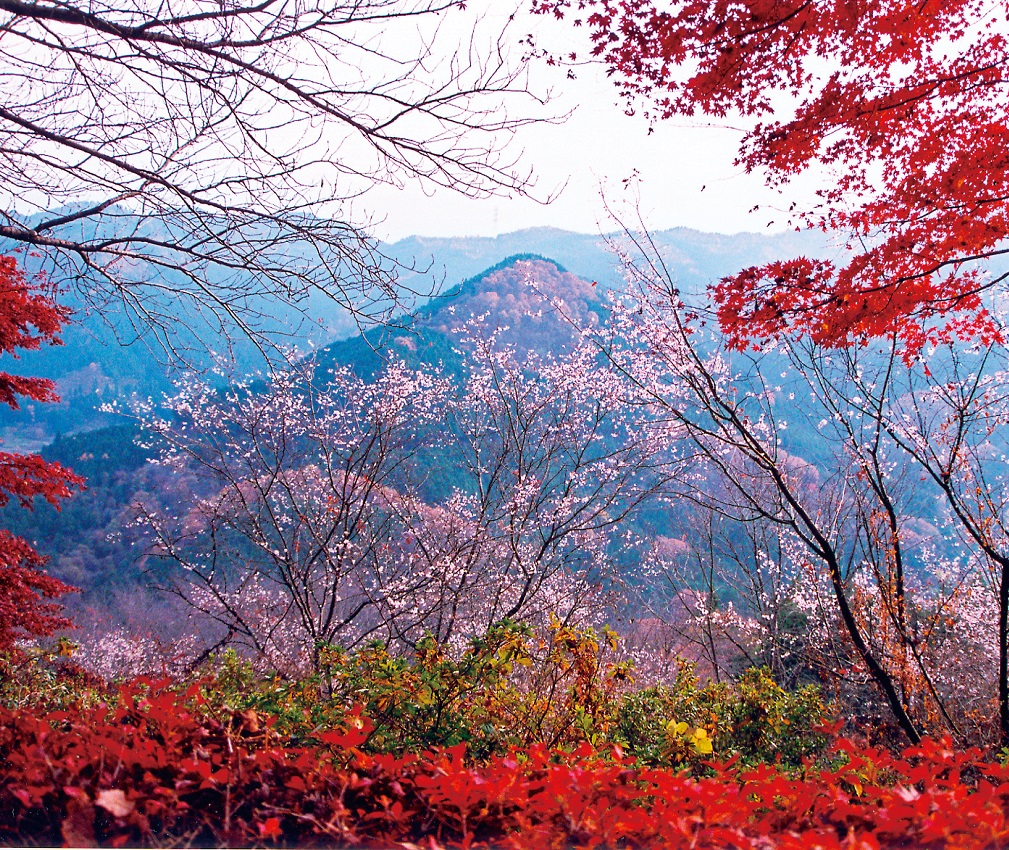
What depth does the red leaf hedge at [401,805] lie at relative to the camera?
1363mm

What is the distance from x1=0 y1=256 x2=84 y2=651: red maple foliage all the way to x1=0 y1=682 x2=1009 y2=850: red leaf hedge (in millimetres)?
4019

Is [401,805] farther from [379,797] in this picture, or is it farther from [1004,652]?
[1004,652]

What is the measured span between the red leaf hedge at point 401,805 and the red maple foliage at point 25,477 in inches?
158

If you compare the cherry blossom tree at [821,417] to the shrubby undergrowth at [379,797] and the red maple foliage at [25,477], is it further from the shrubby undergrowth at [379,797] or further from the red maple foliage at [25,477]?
the red maple foliage at [25,477]

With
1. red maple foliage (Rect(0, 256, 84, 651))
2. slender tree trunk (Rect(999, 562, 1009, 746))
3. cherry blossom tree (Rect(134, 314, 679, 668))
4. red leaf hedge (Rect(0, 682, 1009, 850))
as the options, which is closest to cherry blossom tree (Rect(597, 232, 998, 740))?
slender tree trunk (Rect(999, 562, 1009, 746))

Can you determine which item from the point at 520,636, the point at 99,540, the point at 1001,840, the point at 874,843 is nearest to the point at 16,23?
the point at 520,636

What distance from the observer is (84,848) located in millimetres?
1344

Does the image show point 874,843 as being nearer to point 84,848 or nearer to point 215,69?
point 84,848

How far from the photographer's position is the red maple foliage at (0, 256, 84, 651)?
4.62 metres

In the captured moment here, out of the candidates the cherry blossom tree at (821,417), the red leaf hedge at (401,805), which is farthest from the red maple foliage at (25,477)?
the cherry blossom tree at (821,417)

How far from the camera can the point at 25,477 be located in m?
5.05

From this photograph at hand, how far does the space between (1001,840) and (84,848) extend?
2104 mm

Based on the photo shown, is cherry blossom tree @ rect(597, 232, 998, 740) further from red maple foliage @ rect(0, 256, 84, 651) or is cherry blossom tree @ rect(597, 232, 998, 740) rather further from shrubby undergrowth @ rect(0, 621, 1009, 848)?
red maple foliage @ rect(0, 256, 84, 651)

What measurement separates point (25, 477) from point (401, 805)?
17.4ft
